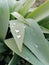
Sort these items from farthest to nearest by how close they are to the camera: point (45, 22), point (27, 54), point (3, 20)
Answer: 1. point (45, 22)
2. point (3, 20)
3. point (27, 54)

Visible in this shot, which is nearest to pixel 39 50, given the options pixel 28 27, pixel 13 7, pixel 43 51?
pixel 43 51

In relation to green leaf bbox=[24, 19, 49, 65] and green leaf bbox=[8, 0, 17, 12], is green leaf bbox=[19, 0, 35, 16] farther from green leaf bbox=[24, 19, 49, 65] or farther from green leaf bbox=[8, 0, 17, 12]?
green leaf bbox=[24, 19, 49, 65]

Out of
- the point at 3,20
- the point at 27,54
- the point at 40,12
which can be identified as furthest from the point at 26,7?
the point at 27,54

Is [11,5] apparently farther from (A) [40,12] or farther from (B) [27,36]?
(B) [27,36]

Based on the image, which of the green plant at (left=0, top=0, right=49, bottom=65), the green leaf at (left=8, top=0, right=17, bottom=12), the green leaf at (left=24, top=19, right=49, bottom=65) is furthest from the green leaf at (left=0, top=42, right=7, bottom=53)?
the green leaf at (left=8, top=0, right=17, bottom=12)

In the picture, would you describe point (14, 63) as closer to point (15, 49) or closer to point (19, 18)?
point (15, 49)

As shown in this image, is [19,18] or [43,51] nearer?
[43,51]
